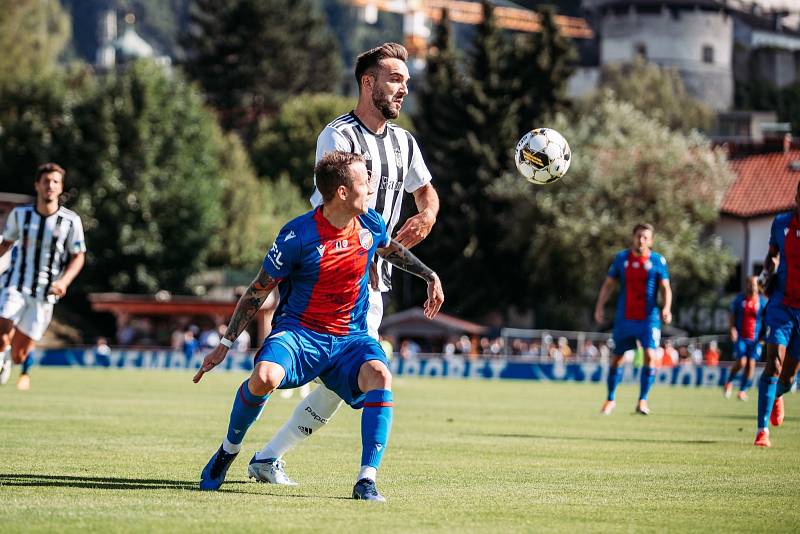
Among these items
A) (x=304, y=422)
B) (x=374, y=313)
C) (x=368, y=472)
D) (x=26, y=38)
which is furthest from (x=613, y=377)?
(x=26, y=38)

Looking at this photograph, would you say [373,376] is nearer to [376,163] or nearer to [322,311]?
[322,311]

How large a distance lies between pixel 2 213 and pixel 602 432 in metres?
35.5

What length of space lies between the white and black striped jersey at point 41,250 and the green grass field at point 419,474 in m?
1.54

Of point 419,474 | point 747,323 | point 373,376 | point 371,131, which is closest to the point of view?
point 373,376

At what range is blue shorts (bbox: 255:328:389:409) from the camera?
8.97 m

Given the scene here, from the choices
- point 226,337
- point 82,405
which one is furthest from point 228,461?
point 82,405

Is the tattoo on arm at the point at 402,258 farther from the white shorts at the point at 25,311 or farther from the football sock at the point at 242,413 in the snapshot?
the white shorts at the point at 25,311

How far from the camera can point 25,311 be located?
16625mm

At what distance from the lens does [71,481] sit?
9445 mm

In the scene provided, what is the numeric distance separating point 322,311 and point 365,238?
1.84 feet

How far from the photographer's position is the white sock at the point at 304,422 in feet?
32.0

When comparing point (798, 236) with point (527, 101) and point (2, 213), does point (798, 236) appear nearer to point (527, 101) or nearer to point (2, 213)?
point (2, 213)

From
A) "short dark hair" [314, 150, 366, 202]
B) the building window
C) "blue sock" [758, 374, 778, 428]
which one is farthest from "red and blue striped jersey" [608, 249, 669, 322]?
the building window

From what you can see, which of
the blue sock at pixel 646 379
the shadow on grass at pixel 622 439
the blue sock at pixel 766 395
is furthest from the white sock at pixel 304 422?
the blue sock at pixel 646 379
